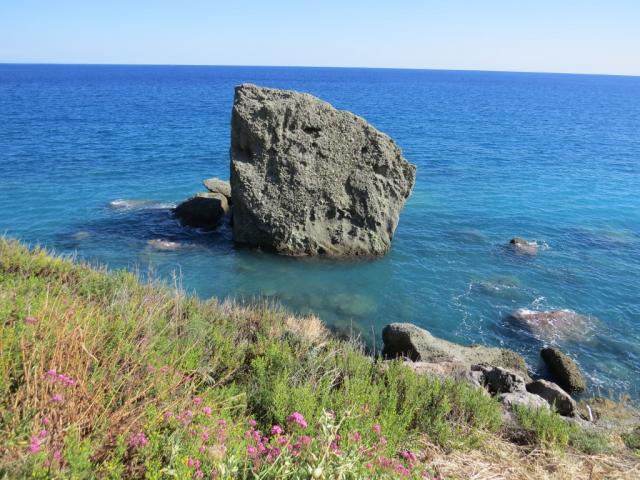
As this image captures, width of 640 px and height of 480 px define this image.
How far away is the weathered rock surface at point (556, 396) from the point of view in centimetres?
1130

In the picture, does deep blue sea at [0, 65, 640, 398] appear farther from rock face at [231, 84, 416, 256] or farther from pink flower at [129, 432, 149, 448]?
pink flower at [129, 432, 149, 448]

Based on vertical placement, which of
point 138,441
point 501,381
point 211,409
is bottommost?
point 501,381

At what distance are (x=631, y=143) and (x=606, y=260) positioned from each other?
4300 centimetres

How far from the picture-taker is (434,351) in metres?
13.5

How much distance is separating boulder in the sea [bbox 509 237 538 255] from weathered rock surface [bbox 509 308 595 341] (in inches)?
221

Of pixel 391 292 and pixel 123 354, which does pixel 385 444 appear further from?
pixel 391 292

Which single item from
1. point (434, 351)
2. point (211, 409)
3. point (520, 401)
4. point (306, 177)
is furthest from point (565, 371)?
point (306, 177)

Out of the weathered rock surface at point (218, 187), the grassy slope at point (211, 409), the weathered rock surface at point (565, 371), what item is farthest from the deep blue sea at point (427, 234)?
the grassy slope at point (211, 409)


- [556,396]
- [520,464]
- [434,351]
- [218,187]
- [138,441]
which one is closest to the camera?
[138,441]

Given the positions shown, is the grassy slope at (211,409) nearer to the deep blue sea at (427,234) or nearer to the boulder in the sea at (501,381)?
the boulder in the sea at (501,381)

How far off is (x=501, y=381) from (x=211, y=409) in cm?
813

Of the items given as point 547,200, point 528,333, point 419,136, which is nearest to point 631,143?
point 419,136

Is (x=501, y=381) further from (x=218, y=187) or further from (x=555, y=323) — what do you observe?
(x=218, y=187)

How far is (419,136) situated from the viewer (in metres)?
56.4
